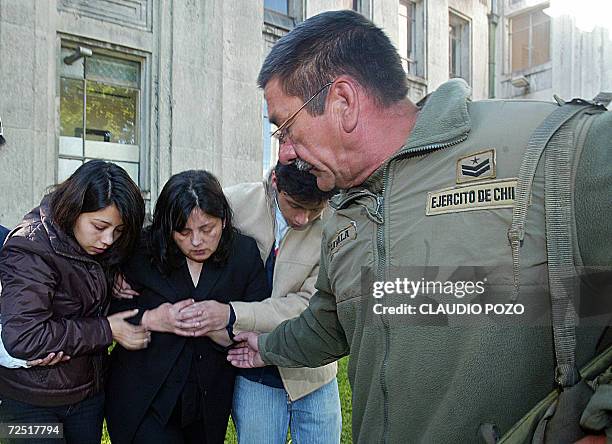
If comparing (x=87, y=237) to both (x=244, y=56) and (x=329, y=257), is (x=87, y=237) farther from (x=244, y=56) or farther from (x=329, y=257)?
(x=244, y=56)

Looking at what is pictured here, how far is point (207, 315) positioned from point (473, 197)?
1492 mm

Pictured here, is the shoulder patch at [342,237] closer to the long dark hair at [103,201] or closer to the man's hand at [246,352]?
the man's hand at [246,352]

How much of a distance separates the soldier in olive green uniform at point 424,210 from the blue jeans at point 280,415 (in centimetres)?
118

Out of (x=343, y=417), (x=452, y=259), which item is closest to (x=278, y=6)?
(x=343, y=417)

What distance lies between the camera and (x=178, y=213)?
2.64 metres

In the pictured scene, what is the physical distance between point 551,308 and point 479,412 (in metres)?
0.30

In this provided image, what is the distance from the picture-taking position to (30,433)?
7.66ft

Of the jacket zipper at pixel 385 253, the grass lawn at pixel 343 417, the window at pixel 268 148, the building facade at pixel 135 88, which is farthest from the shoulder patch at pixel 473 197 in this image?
the window at pixel 268 148

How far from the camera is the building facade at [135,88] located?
804cm

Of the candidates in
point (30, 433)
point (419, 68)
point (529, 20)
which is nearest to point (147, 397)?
point (30, 433)

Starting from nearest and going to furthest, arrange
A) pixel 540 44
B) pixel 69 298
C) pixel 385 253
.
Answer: pixel 385 253
pixel 69 298
pixel 540 44

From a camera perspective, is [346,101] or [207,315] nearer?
[346,101]

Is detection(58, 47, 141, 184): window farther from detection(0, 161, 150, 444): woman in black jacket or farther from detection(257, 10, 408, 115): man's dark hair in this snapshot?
detection(257, 10, 408, 115): man's dark hair

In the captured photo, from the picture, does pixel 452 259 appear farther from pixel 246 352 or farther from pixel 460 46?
pixel 460 46
